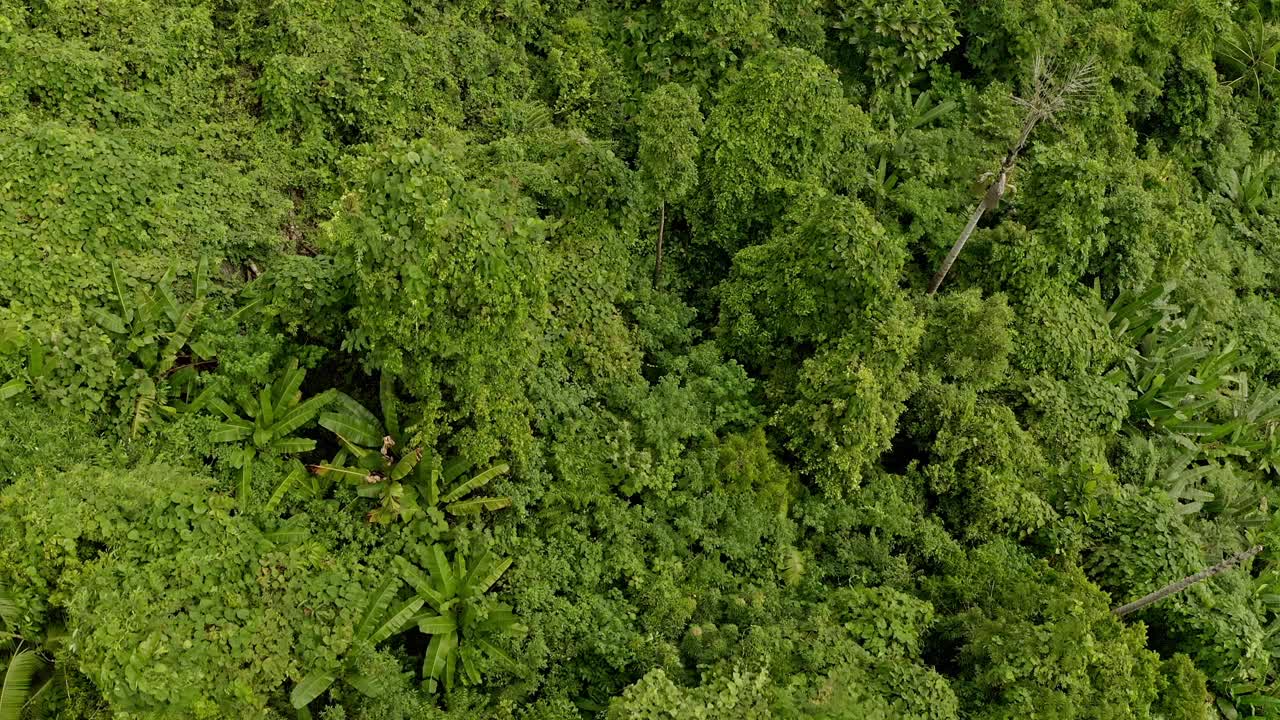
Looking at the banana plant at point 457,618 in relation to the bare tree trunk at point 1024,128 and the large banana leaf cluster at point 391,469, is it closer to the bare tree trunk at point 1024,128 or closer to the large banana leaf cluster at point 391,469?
the large banana leaf cluster at point 391,469

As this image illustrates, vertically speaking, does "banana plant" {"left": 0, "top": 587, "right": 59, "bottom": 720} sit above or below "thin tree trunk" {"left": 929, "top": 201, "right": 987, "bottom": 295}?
below

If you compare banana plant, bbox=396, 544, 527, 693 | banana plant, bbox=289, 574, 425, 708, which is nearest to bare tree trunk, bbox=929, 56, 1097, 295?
banana plant, bbox=396, 544, 527, 693

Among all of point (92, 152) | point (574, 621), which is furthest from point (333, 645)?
point (92, 152)

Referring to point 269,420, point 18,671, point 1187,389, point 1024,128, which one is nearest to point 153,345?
point 269,420

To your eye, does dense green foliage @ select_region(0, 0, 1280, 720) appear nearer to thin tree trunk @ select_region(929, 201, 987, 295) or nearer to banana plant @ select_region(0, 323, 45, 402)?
banana plant @ select_region(0, 323, 45, 402)

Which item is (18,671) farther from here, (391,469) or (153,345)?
(391,469)

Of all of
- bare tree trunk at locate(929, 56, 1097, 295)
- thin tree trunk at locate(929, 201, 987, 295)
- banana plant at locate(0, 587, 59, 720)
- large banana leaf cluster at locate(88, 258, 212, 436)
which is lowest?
banana plant at locate(0, 587, 59, 720)

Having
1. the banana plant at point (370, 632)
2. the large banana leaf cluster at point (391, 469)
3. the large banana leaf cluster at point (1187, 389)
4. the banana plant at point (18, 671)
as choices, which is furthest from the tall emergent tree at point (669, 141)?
the banana plant at point (18, 671)

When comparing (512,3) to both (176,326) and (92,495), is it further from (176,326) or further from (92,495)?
(92,495)
